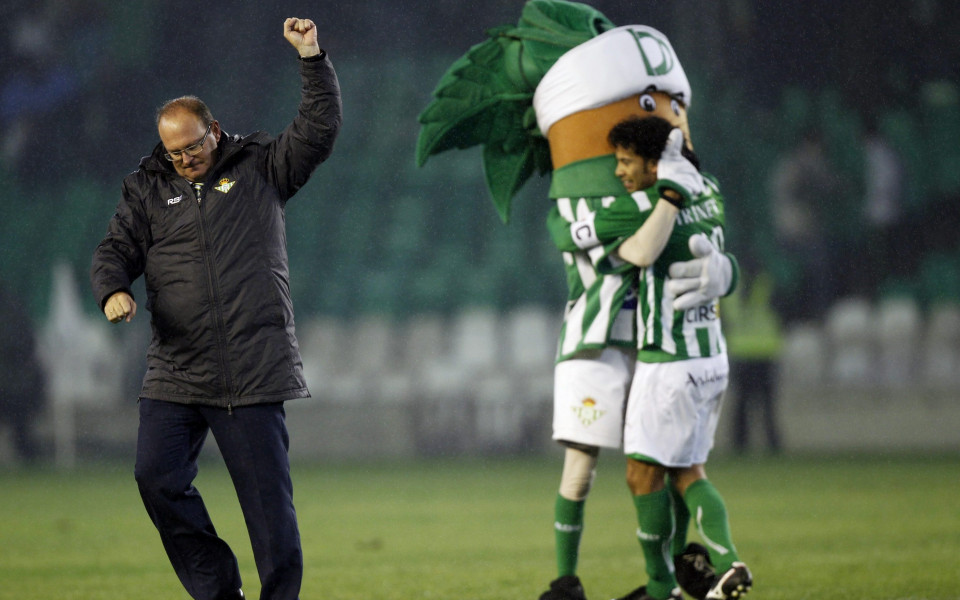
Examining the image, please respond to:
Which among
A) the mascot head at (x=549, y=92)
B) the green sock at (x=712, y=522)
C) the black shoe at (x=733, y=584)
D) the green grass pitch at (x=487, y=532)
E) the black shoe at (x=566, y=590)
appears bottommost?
the green grass pitch at (x=487, y=532)

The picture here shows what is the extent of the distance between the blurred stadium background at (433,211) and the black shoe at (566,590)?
29.1 feet

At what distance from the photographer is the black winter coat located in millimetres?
3842

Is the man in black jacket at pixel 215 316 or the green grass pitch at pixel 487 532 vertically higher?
the man in black jacket at pixel 215 316

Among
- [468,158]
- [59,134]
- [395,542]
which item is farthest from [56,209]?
[395,542]

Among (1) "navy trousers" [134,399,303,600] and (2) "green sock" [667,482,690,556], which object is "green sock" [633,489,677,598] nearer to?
(2) "green sock" [667,482,690,556]

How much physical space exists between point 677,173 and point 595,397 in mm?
819

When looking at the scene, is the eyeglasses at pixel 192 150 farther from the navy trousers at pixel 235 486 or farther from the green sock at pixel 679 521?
the green sock at pixel 679 521

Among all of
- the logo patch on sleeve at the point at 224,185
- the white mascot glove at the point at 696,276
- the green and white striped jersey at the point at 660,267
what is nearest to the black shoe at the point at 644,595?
the green and white striped jersey at the point at 660,267

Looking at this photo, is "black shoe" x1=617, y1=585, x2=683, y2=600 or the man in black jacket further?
"black shoe" x1=617, y1=585, x2=683, y2=600

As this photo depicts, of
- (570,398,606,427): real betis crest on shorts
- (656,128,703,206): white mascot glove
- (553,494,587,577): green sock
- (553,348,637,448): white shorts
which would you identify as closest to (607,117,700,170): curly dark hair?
(656,128,703,206): white mascot glove

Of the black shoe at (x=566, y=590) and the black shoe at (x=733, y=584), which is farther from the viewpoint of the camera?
the black shoe at (x=566, y=590)

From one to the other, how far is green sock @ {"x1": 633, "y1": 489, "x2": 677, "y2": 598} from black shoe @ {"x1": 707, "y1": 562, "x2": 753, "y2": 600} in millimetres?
327

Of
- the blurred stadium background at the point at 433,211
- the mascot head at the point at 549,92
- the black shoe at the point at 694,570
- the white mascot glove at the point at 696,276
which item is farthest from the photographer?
the blurred stadium background at the point at 433,211

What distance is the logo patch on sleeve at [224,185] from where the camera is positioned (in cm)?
392
